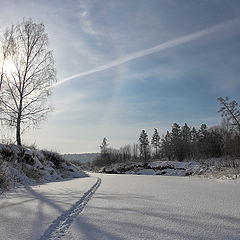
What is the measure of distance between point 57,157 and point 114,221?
35.8 feet

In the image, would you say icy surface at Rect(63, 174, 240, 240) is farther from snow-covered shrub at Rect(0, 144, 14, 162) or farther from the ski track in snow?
snow-covered shrub at Rect(0, 144, 14, 162)

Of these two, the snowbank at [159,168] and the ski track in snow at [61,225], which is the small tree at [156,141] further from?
the ski track in snow at [61,225]

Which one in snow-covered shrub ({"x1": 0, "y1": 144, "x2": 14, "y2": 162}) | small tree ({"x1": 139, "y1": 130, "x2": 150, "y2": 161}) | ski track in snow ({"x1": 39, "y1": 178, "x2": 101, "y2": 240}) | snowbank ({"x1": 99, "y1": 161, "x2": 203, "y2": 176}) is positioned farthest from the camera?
small tree ({"x1": 139, "y1": 130, "x2": 150, "y2": 161})

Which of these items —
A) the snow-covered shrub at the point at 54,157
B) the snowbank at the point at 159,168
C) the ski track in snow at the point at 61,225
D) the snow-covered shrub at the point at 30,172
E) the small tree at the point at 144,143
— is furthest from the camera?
the small tree at the point at 144,143

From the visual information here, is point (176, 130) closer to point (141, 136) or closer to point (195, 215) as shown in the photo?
point (141, 136)

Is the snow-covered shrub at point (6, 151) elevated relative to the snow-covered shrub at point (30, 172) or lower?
elevated

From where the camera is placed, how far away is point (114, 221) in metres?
1.76

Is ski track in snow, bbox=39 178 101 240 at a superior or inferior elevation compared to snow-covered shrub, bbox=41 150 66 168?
inferior

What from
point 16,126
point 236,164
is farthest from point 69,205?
point 236,164

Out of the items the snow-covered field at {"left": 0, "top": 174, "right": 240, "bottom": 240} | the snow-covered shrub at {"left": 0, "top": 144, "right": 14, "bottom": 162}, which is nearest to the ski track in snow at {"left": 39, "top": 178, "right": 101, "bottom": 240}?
the snow-covered field at {"left": 0, "top": 174, "right": 240, "bottom": 240}

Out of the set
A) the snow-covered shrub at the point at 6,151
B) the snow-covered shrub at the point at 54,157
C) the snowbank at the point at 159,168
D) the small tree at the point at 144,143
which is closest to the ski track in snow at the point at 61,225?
the snow-covered shrub at the point at 6,151

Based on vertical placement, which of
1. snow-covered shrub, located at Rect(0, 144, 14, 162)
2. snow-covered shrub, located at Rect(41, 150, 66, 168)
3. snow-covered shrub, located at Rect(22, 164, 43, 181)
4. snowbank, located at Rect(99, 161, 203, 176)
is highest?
snow-covered shrub, located at Rect(0, 144, 14, 162)

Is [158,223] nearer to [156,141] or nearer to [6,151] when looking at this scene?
[6,151]

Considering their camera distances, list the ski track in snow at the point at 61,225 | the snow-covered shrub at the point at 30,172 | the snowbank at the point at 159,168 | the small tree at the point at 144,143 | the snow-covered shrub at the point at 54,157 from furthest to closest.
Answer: the small tree at the point at 144,143, the snowbank at the point at 159,168, the snow-covered shrub at the point at 54,157, the snow-covered shrub at the point at 30,172, the ski track in snow at the point at 61,225
